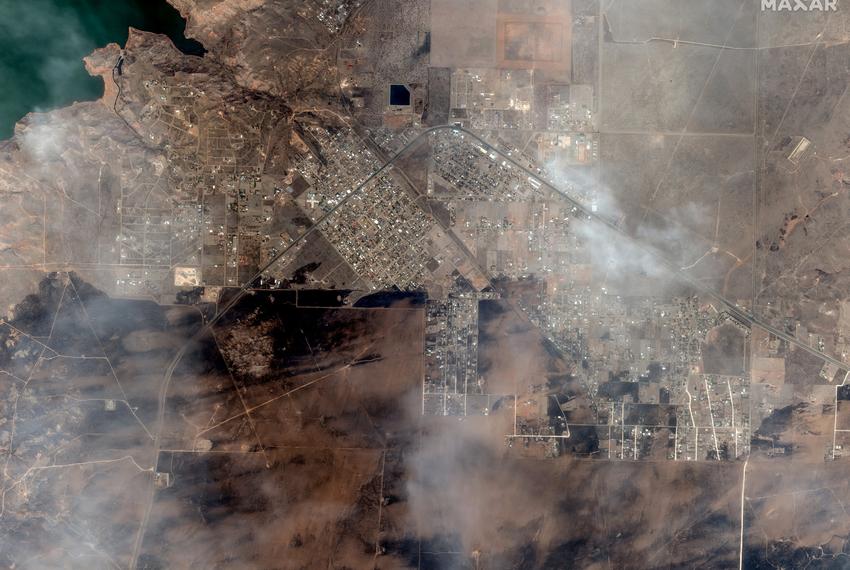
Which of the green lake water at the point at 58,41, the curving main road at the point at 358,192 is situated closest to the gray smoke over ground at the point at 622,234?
the curving main road at the point at 358,192

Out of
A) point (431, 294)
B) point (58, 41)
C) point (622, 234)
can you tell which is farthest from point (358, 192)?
point (58, 41)

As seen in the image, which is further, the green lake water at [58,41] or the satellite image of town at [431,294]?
the green lake water at [58,41]

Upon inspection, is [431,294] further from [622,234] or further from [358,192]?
[622,234]

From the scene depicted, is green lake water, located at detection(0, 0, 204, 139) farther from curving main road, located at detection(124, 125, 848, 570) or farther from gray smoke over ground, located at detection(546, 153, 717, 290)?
gray smoke over ground, located at detection(546, 153, 717, 290)

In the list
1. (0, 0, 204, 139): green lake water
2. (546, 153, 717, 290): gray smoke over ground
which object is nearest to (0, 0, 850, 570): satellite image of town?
(546, 153, 717, 290): gray smoke over ground

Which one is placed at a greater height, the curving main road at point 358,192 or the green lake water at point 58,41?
the green lake water at point 58,41

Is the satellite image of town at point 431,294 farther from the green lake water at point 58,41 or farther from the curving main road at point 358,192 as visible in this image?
the green lake water at point 58,41
